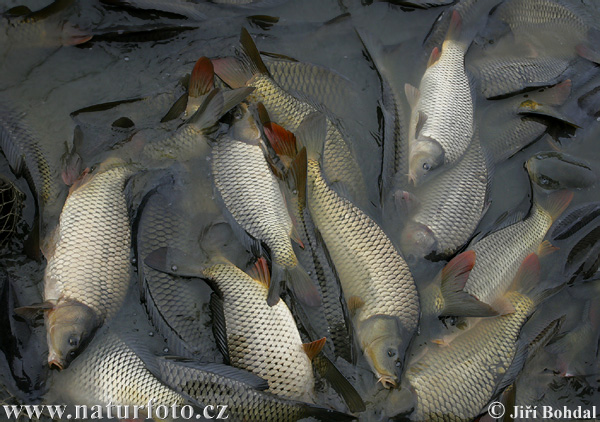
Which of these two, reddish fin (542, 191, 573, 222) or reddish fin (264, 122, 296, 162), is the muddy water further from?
reddish fin (264, 122, 296, 162)

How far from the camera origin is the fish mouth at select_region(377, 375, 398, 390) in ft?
9.61

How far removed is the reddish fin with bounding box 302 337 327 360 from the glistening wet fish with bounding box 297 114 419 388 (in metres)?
0.37

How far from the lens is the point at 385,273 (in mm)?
3148

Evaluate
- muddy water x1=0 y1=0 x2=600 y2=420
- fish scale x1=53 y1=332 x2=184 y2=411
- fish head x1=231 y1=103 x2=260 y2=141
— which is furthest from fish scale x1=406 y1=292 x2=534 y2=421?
fish head x1=231 y1=103 x2=260 y2=141

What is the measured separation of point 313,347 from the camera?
281 centimetres

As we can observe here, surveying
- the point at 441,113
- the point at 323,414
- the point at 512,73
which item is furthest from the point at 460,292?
the point at 512,73

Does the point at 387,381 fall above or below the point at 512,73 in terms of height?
below

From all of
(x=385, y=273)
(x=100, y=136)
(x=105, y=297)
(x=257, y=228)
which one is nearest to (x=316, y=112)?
(x=257, y=228)

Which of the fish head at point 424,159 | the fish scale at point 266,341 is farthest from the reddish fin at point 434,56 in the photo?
the fish scale at point 266,341

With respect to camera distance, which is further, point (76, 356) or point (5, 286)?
point (5, 286)

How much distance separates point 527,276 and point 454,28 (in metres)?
2.01

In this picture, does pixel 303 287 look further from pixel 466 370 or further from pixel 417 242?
pixel 466 370

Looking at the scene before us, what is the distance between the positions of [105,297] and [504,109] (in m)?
3.29

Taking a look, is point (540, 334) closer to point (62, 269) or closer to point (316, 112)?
point (316, 112)
